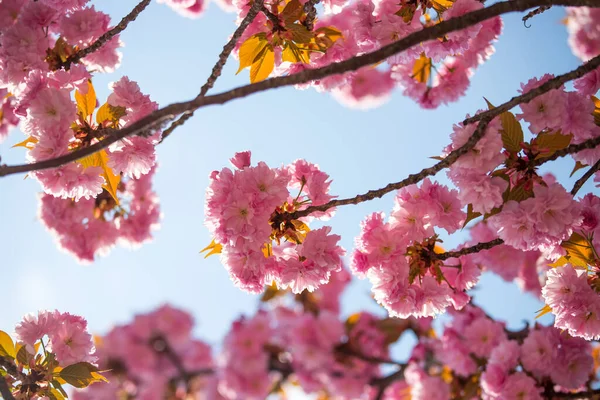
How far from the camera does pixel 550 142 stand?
5.30 feet

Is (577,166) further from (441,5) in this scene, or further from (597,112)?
(441,5)

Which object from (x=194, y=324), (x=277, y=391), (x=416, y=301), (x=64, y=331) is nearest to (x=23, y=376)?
(x=64, y=331)

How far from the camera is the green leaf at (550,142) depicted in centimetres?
158

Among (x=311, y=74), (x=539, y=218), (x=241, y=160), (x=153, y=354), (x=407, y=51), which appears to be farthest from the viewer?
(x=153, y=354)

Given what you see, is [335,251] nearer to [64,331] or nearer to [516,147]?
[516,147]

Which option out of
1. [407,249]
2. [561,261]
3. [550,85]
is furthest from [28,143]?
[561,261]

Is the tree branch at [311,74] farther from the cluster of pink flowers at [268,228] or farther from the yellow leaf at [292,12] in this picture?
the yellow leaf at [292,12]

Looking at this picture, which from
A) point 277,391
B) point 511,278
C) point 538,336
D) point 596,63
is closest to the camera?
point 596,63

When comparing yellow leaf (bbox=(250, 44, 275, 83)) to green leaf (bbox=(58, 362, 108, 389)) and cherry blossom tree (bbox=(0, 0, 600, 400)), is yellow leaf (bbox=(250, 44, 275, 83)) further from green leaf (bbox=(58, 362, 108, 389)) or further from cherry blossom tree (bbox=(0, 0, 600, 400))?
green leaf (bbox=(58, 362, 108, 389))

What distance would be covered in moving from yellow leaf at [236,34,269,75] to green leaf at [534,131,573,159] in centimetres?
128

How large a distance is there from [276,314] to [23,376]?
169 inches

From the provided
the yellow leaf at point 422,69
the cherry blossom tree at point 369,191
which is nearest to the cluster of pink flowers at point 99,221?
the cherry blossom tree at point 369,191

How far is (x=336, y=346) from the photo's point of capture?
511 cm

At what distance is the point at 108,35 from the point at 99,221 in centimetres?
167
